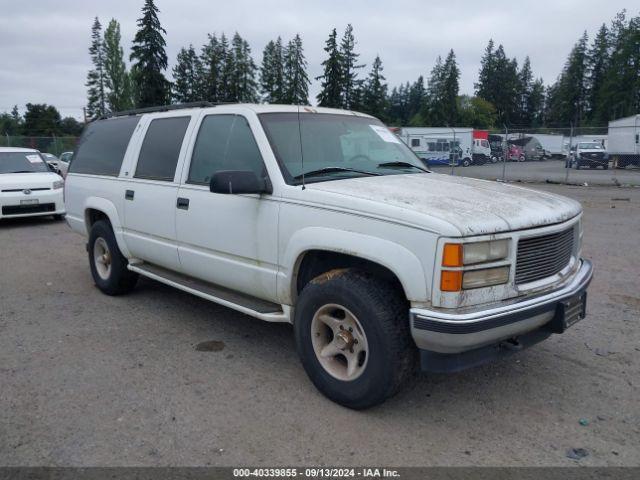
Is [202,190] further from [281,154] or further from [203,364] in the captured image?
[203,364]

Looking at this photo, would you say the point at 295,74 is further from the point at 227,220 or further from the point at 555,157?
the point at 227,220

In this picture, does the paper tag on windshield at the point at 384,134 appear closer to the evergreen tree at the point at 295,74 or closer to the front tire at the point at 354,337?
the front tire at the point at 354,337

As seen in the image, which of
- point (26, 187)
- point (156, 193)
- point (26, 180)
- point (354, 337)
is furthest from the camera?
point (26, 180)

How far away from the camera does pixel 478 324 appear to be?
2.86 m

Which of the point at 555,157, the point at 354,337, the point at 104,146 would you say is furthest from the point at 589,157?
the point at 354,337

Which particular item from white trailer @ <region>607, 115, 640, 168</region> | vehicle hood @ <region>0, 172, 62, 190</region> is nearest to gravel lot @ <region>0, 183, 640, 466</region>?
vehicle hood @ <region>0, 172, 62, 190</region>

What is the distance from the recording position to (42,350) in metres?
4.36

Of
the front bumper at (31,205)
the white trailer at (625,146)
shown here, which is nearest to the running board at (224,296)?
the front bumper at (31,205)

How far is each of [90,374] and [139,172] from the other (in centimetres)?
202

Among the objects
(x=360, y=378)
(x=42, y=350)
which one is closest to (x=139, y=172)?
(x=42, y=350)

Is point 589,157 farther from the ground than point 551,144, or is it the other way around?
point 551,144

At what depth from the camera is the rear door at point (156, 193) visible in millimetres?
4668

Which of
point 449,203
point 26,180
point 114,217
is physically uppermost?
point 449,203

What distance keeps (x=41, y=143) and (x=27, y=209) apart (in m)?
25.2
